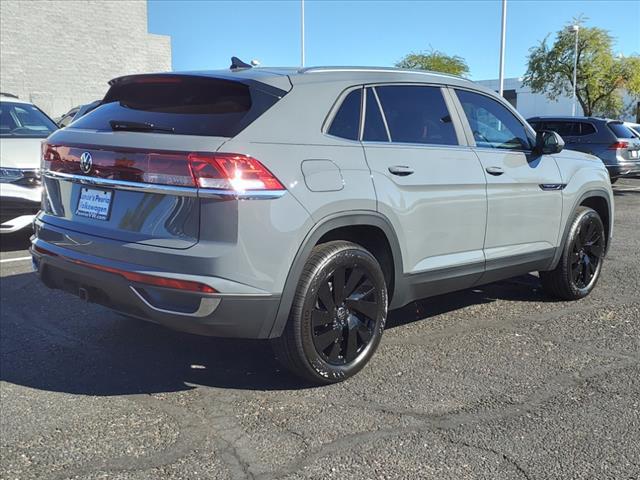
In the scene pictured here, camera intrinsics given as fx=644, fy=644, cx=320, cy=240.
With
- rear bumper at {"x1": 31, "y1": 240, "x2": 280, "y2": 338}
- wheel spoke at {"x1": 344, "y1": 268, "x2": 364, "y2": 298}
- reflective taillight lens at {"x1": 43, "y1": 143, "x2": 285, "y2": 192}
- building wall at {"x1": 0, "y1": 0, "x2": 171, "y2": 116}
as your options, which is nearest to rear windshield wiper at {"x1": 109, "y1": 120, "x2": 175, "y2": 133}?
reflective taillight lens at {"x1": 43, "y1": 143, "x2": 285, "y2": 192}

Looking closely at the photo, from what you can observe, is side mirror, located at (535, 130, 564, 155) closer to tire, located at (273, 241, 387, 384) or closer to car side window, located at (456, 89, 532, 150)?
car side window, located at (456, 89, 532, 150)

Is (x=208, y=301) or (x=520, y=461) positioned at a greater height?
(x=208, y=301)

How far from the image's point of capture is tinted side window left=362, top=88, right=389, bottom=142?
383 cm

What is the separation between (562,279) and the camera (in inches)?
212

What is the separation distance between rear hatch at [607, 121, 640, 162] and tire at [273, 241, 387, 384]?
1162cm

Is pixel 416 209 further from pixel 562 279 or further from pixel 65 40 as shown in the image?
pixel 65 40

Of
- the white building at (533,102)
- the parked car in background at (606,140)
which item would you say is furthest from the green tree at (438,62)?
the parked car in background at (606,140)

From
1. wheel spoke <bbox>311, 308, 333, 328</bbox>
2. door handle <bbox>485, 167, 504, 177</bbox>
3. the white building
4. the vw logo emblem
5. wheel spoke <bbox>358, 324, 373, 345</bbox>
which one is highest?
the white building

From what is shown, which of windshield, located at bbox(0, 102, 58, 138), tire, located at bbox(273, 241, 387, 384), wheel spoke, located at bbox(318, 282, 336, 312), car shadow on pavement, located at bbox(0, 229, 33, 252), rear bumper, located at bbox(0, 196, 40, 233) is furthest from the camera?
windshield, located at bbox(0, 102, 58, 138)

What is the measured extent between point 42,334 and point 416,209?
2.79 meters

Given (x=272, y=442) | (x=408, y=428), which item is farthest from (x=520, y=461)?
(x=272, y=442)

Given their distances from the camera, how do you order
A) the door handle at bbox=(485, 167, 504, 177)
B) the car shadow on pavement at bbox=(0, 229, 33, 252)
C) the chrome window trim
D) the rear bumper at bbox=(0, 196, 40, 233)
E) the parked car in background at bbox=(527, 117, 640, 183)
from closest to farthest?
the chrome window trim → the door handle at bbox=(485, 167, 504, 177) → the rear bumper at bbox=(0, 196, 40, 233) → the car shadow on pavement at bbox=(0, 229, 33, 252) → the parked car in background at bbox=(527, 117, 640, 183)

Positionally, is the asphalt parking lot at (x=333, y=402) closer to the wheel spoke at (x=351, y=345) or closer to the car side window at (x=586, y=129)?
the wheel spoke at (x=351, y=345)

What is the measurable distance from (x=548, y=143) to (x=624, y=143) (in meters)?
10.0
